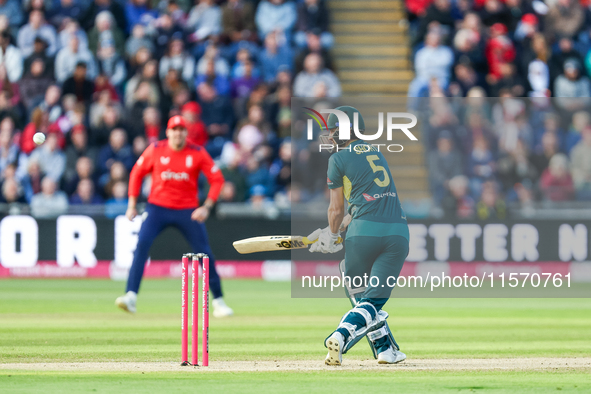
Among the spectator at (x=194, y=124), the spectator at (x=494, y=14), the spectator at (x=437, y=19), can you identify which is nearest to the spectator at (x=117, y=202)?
the spectator at (x=194, y=124)

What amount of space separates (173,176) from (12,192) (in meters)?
6.49

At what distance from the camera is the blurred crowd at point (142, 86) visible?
55.5 ft

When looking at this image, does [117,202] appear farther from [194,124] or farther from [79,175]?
[194,124]

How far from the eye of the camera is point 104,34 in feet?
60.8

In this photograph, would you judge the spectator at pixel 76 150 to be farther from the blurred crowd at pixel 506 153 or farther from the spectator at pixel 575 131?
the spectator at pixel 575 131

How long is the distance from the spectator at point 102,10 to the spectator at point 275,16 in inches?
104

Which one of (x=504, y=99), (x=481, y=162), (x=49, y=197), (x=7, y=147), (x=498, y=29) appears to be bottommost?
(x=49, y=197)

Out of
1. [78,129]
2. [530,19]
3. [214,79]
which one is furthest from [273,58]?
[530,19]

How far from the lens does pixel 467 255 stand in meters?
15.9

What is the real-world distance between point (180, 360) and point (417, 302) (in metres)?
6.87

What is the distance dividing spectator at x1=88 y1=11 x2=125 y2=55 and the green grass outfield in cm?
500

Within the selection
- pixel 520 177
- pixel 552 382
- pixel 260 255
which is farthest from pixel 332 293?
pixel 552 382

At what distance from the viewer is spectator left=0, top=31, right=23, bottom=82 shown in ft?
60.6

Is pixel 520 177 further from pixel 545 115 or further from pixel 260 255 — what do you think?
pixel 260 255
